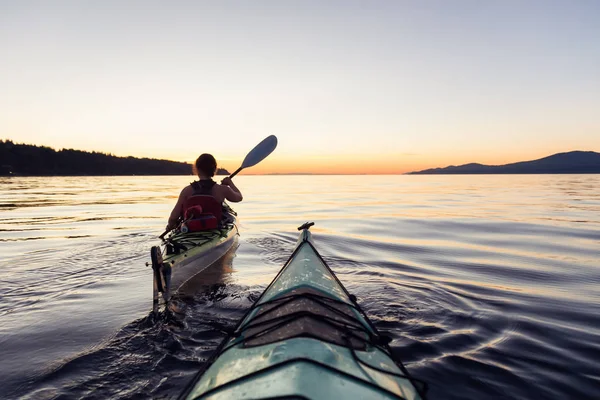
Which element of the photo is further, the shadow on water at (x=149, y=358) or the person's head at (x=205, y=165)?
the person's head at (x=205, y=165)

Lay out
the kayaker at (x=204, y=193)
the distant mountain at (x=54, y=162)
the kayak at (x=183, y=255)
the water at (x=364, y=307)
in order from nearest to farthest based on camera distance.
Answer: the water at (x=364, y=307)
the kayak at (x=183, y=255)
the kayaker at (x=204, y=193)
the distant mountain at (x=54, y=162)

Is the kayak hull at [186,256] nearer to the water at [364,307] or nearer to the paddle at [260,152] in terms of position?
the water at [364,307]

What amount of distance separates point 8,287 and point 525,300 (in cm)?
893

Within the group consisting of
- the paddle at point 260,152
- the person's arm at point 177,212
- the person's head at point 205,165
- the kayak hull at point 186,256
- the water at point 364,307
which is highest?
the paddle at point 260,152

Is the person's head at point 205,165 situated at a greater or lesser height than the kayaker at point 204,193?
greater

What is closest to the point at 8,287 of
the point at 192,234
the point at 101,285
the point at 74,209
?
the point at 101,285

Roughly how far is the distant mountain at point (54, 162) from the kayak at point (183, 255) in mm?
102947

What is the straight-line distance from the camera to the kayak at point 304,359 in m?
1.89

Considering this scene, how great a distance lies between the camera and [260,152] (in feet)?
34.1

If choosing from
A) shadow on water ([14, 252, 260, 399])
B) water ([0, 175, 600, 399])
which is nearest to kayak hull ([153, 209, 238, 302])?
water ([0, 175, 600, 399])

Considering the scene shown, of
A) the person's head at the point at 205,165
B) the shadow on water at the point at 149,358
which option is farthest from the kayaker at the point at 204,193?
the shadow on water at the point at 149,358

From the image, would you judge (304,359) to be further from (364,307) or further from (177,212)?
(177,212)

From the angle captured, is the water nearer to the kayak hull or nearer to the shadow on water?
the shadow on water

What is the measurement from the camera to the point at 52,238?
10.7 m
